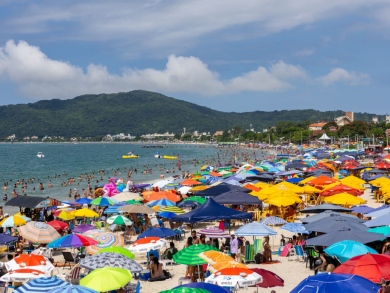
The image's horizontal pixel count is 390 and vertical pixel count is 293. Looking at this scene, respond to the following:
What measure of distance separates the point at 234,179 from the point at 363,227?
1396 cm

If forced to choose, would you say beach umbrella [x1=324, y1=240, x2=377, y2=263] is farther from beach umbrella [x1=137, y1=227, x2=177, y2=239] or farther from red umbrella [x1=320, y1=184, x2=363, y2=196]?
red umbrella [x1=320, y1=184, x2=363, y2=196]

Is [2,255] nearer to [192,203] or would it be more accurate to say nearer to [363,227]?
[192,203]

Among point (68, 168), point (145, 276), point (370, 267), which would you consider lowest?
point (68, 168)

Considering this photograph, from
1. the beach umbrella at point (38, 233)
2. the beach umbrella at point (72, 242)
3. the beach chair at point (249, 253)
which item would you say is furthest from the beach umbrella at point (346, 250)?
the beach umbrella at point (38, 233)

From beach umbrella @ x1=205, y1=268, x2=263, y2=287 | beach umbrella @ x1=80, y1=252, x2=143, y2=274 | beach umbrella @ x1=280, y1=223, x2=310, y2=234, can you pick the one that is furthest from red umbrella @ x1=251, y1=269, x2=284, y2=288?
beach umbrella @ x1=280, y1=223, x2=310, y2=234

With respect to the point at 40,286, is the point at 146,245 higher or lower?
lower

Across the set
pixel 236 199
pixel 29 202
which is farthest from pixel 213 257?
pixel 29 202

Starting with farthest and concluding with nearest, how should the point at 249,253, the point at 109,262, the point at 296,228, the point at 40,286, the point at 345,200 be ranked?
the point at 345,200, the point at 296,228, the point at 249,253, the point at 109,262, the point at 40,286

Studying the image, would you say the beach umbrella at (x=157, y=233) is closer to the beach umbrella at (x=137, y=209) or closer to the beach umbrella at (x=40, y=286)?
the beach umbrella at (x=137, y=209)

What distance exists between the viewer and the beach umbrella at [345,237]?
31.3ft

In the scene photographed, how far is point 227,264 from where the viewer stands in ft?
23.8

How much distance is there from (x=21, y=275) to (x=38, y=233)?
369 cm

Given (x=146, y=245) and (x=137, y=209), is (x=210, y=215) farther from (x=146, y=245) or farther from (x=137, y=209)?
(x=137, y=209)

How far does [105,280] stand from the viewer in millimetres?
7000
